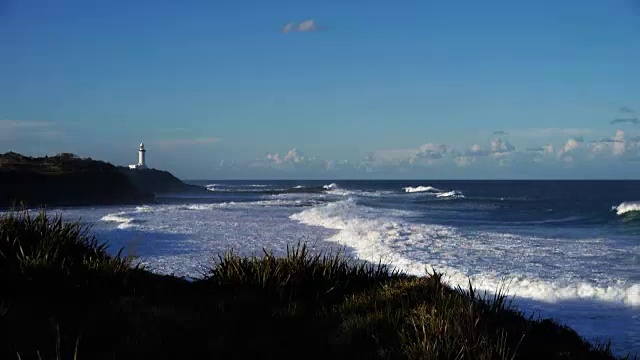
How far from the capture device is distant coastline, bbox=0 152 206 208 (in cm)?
4897

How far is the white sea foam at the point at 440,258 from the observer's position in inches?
487

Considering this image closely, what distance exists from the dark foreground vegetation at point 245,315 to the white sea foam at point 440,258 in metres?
2.64

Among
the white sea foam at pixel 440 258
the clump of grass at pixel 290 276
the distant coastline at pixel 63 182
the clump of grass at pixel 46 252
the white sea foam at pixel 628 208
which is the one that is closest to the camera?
the clump of grass at pixel 46 252

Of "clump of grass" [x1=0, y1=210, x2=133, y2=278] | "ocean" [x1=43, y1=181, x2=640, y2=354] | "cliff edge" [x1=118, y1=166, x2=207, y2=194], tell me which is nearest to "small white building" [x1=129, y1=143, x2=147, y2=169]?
"cliff edge" [x1=118, y1=166, x2=207, y2=194]

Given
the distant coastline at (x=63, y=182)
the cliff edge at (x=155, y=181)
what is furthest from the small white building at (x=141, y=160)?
the distant coastline at (x=63, y=182)

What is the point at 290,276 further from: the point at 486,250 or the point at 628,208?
the point at 628,208

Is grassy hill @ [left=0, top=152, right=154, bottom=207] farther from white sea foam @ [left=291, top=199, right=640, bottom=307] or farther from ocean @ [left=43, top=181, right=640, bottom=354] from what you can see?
white sea foam @ [left=291, top=199, right=640, bottom=307]

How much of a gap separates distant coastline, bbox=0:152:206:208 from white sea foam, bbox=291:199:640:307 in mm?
28437

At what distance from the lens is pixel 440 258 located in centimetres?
1695

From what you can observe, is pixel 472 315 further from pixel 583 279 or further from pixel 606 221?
pixel 606 221

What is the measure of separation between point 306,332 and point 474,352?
5.74ft

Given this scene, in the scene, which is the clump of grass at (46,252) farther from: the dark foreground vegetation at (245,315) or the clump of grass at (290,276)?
the clump of grass at (290,276)

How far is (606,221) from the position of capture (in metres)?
33.8

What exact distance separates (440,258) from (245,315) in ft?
37.8
